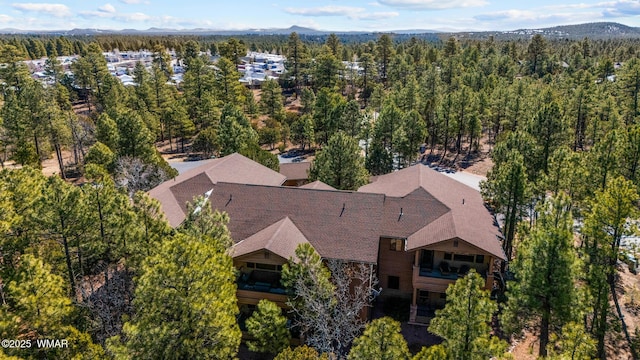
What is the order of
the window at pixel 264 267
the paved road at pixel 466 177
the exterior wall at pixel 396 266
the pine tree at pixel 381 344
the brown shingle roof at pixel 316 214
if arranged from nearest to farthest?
the pine tree at pixel 381 344 → the brown shingle roof at pixel 316 214 → the window at pixel 264 267 → the exterior wall at pixel 396 266 → the paved road at pixel 466 177

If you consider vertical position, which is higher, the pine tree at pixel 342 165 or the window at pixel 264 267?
the pine tree at pixel 342 165

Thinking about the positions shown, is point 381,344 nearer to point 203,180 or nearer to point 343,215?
point 343,215

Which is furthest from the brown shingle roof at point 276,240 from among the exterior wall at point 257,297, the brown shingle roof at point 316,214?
the exterior wall at point 257,297

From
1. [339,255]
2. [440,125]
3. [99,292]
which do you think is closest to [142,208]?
[99,292]

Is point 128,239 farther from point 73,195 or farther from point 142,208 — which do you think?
point 73,195

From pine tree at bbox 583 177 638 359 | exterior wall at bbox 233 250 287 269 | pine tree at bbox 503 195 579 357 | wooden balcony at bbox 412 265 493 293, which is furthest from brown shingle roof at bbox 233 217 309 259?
pine tree at bbox 583 177 638 359

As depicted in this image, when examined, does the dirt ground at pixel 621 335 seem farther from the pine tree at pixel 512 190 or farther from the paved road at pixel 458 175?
the paved road at pixel 458 175

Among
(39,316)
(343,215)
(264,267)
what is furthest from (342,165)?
(39,316)
